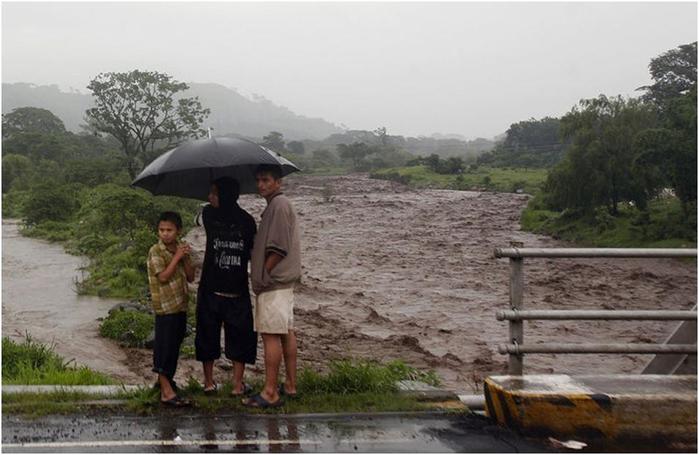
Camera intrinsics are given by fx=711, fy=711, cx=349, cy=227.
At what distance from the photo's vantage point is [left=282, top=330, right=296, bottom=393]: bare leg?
5.20m

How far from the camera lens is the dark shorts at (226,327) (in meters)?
5.12

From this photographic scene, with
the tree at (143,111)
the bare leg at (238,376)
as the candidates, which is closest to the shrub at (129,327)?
the bare leg at (238,376)

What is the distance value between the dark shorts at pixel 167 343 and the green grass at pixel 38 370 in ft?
4.40

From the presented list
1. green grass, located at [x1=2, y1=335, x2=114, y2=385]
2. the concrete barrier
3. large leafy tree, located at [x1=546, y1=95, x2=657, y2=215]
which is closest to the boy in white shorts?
the concrete barrier

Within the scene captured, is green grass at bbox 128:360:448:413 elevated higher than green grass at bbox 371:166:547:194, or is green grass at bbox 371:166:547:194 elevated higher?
green grass at bbox 371:166:547:194

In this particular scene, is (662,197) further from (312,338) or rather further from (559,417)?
(559,417)

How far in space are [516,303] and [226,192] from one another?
2215 millimetres

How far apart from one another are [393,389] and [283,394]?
886mm

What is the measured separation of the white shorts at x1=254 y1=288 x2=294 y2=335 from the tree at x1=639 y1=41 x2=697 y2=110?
53.1m

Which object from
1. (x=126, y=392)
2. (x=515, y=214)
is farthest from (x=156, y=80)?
(x=126, y=392)

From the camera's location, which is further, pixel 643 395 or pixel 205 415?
pixel 205 415

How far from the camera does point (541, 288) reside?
20.8 meters

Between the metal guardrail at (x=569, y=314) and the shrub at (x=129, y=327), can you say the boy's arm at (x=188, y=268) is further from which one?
the shrub at (x=129, y=327)

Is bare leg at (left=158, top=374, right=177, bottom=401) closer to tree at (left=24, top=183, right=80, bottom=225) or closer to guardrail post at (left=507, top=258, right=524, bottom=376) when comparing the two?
guardrail post at (left=507, top=258, right=524, bottom=376)
